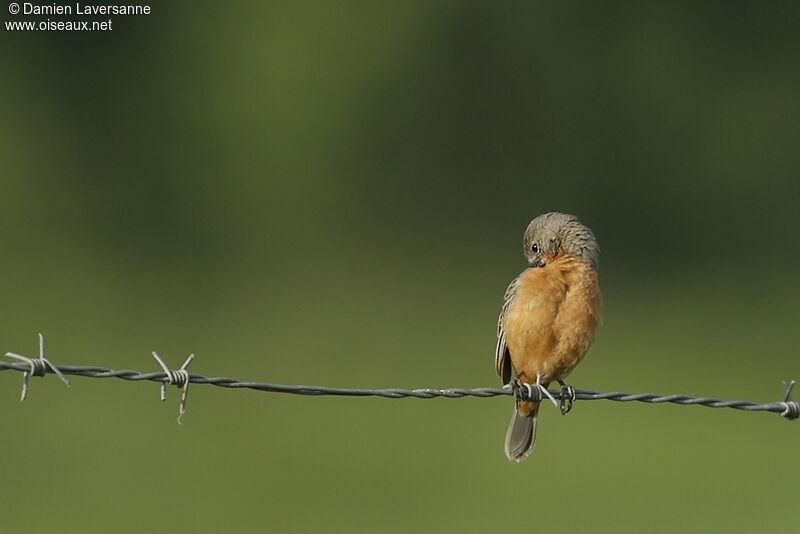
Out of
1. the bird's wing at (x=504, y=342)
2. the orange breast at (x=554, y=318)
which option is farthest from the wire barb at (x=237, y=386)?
the bird's wing at (x=504, y=342)

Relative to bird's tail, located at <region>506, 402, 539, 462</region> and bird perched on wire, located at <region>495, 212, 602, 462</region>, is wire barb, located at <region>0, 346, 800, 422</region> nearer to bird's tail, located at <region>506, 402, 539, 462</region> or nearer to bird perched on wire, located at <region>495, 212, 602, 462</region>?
bird perched on wire, located at <region>495, 212, 602, 462</region>

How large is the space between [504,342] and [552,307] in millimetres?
450

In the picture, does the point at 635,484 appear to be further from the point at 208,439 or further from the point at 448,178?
the point at 448,178

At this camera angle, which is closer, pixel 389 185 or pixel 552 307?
pixel 552 307

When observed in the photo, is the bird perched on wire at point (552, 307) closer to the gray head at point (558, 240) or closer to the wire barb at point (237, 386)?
the gray head at point (558, 240)

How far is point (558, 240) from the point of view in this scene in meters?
8.41

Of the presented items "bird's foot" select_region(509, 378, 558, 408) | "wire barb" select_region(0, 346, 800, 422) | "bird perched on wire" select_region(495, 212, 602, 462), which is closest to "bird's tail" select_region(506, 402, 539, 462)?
"bird perched on wire" select_region(495, 212, 602, 462)

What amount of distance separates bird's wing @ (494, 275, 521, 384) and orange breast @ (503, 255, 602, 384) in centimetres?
6

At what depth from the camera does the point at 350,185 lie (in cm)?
2348

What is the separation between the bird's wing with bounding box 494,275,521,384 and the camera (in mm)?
8266

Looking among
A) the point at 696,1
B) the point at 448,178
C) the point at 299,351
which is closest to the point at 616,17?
the point at 696,1

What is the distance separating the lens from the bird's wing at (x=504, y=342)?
8266 mm

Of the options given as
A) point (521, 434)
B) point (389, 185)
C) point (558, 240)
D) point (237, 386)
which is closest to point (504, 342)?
point (558, 240)

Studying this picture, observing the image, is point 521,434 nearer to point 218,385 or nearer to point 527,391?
point 527,391
